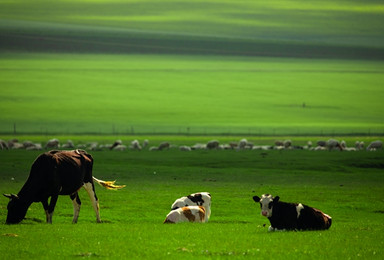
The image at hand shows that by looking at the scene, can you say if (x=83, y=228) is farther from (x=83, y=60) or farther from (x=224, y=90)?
(x=83, y=60)

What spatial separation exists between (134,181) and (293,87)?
105 metres

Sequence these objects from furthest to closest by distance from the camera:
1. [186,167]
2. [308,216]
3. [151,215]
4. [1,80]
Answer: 1. [1,80]
2. [186,167]
3. [151,215]
4. [308,216]

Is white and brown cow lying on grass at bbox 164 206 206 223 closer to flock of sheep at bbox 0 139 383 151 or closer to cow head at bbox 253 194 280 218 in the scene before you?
cow head at bbox 253 194 280 218

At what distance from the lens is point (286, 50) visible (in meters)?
184

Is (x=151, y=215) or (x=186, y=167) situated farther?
(x=186, y=167)

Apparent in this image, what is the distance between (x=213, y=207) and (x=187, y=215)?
562cm

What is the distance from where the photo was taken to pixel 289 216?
18.7 metres

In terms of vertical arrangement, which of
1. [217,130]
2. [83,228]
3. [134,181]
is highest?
[83,228]

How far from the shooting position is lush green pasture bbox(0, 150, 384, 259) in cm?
1552

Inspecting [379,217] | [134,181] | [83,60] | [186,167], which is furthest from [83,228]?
[83,60]

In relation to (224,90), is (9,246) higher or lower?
higher

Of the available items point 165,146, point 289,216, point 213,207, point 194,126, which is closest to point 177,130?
point 194,126

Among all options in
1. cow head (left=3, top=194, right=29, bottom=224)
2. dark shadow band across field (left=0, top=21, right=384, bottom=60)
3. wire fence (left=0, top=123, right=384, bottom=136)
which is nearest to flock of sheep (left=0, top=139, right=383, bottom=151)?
wire fence (left=0, top=123, right=384, bottom=136)

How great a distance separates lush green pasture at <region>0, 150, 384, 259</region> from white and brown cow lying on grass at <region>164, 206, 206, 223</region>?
2.23 feet
